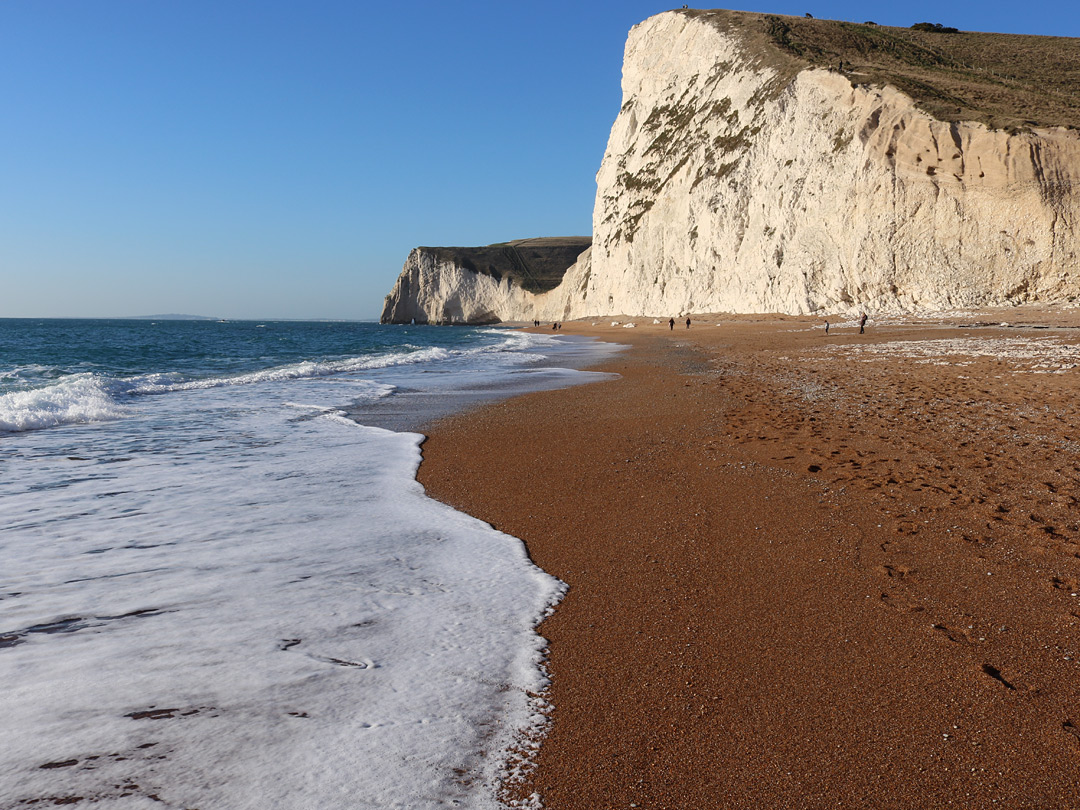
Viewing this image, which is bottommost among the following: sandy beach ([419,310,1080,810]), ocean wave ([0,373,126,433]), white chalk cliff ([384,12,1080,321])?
sandy beach ([419,310,1080,810])

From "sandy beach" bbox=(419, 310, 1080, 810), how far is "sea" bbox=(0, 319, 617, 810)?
1.14 ft

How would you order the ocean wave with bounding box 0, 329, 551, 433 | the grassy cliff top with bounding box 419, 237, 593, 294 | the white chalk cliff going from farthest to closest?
the grassy cliff top with bounding box 419, 237, 593, 294, the white chalk cliff, the ocean wave with bounding box 0, 329, 551, 433

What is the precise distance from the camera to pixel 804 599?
3.54 m

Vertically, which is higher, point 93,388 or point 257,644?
point 93,388

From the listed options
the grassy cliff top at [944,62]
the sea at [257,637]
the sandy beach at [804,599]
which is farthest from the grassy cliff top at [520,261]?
the sea at [257,637]

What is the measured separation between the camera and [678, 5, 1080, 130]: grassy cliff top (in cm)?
3203

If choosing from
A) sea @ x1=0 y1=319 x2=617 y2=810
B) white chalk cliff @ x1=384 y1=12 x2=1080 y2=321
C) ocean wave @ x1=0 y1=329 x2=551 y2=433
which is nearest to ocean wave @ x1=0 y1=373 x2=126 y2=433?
ocean wave @ x1=0 y1=329 x2=551 y2=433

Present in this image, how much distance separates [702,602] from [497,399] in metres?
9.21

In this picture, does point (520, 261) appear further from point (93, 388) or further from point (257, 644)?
point (257, 644)

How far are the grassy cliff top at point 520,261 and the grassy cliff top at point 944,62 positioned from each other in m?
54.0

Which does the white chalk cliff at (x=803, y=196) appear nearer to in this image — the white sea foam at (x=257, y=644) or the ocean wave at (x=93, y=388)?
the ocean wave at (x=93, y=388)

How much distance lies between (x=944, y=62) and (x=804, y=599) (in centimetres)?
5796

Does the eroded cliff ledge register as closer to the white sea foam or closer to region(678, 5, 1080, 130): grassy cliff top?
region(678, 5, 1080, 130): grassy cliff top

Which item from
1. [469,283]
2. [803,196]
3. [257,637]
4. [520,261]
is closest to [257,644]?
[257,637]
